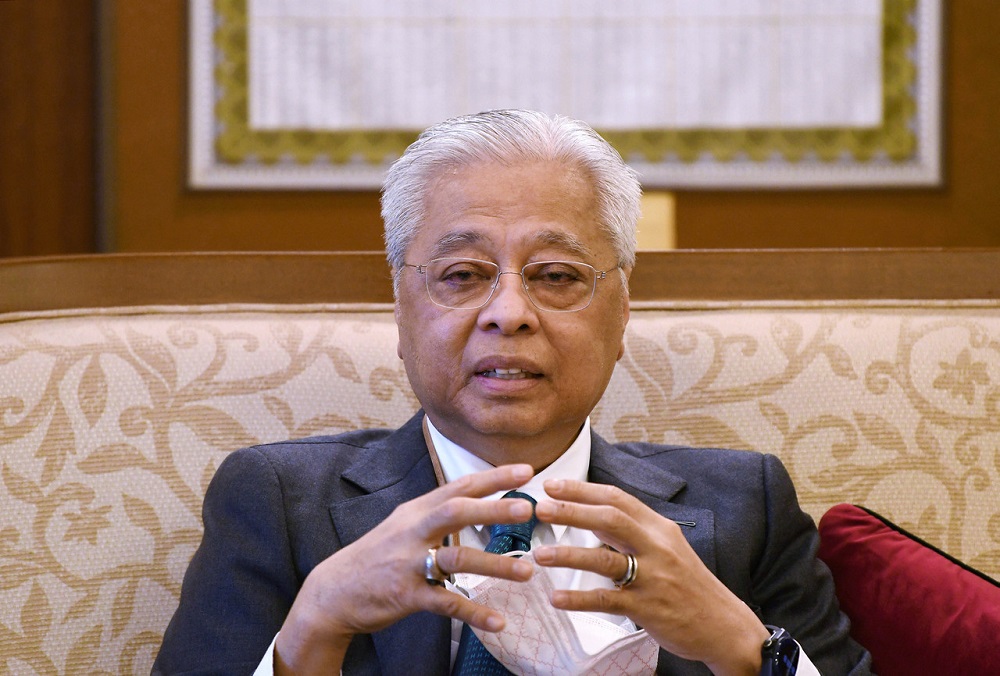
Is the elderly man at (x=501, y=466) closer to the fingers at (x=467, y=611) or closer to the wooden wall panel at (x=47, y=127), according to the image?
the fingers at (x=467, y=611)

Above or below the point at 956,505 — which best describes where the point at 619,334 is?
above

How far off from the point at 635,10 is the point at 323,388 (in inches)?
85.8

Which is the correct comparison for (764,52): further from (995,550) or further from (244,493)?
(244,493)

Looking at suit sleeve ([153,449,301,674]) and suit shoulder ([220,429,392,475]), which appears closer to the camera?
suit sleeve ([153,449,301,674])

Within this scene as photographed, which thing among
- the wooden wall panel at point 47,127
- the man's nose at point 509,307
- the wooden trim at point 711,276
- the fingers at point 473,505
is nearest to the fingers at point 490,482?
the fingers at point 473,505

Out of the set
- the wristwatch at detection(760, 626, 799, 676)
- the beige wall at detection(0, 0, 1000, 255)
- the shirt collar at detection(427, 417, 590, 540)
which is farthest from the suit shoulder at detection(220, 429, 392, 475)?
the beige wall at detection(0, 0, 1000, 255)

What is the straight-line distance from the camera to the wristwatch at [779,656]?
4.28 ft

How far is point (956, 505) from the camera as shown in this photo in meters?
1.73

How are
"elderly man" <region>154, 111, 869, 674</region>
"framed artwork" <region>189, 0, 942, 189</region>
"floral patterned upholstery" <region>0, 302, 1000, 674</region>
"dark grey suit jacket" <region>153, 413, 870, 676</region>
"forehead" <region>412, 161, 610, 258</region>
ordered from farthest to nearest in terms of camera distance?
"framed artwork" <region>189, 0, 942, 189</region> → "floral patterned upholstery" <region>0, 302, 1000, 674</region> → "forehead" <region>412, 161, 610, 258</region> → "dark grey suit jacket" <region>153, 413, 870, 676</region> → "elderly man" <region>154, 111, 869, 674</region>

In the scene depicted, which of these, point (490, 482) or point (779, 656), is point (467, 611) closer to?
point (490, 482)

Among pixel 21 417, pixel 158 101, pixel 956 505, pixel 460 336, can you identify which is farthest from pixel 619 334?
pixel 158 101

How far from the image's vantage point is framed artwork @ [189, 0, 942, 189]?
3.48 meters

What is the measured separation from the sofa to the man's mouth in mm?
353

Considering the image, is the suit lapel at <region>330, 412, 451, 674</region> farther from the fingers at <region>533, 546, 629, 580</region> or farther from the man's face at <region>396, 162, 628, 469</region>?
the fingers at <region>533, 546, 629, 580</region>
